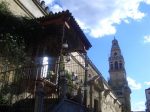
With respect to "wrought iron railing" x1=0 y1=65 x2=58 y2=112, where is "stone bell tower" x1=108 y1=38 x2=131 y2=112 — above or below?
above

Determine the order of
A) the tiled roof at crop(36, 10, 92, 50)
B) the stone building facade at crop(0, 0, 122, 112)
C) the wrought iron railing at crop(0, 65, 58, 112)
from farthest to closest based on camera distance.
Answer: the stone building facade at crop(0, 0, 122, 112) → the tiled roof at crop(36, 10, 92, 50) → the wrought iron railing at crop(0, 65, 58, 112)

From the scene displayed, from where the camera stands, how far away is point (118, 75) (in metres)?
61.6

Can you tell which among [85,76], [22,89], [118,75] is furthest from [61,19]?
[118,75]

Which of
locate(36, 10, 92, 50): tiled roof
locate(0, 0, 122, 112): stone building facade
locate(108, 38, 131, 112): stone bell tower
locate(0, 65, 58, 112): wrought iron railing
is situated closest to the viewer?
locate(0, 65, 58, 112): wrought iron railing

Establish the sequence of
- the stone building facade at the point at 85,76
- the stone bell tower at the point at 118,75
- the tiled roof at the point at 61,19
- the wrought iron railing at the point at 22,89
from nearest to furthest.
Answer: the wrought iron railing at the point at 22,89 < the tiled roof at the point at 61,19 < the stone building facade at the point at 85,76 < the stone bell tower at the point at 118,75

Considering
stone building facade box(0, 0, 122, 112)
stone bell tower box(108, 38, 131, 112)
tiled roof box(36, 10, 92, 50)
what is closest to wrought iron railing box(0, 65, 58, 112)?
stone building facade box(0, 0, 122, 112)

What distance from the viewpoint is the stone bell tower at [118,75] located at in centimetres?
5733

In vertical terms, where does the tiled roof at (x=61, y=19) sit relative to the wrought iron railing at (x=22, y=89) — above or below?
above

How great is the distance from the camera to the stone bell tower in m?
57.3

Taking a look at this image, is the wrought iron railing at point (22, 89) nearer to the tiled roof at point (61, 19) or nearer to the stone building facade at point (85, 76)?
the stone building facade at point (85, 76)

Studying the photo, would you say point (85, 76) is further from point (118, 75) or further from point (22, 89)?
point (118, 75)

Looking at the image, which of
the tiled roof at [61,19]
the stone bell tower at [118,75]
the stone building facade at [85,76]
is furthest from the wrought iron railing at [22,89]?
the stone bell tower at [118,75]

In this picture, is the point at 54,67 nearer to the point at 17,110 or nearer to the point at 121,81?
the point at 17,110

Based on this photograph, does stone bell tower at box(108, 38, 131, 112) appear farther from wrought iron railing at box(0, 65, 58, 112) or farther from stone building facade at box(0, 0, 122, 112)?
wrought iron railing at box(0, 65, 58, 112)
